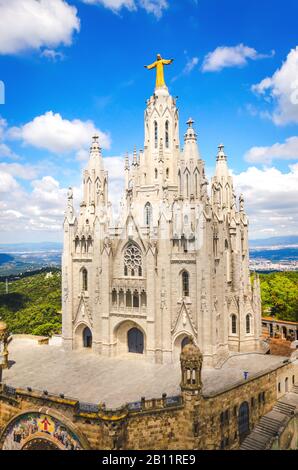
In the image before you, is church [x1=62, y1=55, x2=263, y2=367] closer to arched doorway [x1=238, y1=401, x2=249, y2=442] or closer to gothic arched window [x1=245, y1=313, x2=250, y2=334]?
gothic arched window [x1=245, y1=313, x2=250, y2=334]

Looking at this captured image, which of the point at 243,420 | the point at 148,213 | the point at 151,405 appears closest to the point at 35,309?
the point at 148,213

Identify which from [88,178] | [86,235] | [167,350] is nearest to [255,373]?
[167,350]

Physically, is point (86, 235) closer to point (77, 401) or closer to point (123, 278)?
point (123, 278)

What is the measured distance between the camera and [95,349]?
32.8 m

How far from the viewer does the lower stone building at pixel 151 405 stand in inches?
819

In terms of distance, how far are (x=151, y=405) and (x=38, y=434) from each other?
659 cm

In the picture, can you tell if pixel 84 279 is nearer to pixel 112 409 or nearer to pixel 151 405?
pixel 151 405

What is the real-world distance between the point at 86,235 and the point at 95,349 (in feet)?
31.3

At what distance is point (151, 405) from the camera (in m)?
21.3

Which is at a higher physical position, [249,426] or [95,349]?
[95,349]

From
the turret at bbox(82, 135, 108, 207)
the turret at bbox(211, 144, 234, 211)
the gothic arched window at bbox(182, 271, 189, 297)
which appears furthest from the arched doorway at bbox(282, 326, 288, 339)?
the turret at bbox(82, 135, 108, 207)

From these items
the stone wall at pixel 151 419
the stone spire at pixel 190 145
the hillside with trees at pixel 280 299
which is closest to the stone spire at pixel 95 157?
the stone spire at pixel 190 145

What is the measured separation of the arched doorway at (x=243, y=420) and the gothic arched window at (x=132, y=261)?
41.1 ft
